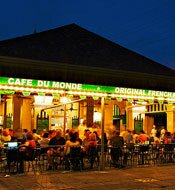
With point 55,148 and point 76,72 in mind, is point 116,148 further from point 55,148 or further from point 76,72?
point 76,72

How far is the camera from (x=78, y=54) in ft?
50.0

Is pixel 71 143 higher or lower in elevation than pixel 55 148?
higher

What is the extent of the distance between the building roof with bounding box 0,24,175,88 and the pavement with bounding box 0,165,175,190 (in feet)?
11.5

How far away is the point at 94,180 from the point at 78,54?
597 cm

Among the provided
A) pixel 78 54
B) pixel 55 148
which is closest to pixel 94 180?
pixel 55 148

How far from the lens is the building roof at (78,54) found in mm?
13641

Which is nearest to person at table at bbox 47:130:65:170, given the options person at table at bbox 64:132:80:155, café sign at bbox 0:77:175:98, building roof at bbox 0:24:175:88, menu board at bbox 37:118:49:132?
person at table at bbox 64:132:80:155

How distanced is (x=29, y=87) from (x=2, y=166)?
3455 millimetres

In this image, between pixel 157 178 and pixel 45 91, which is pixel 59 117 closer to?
pixel 45 91

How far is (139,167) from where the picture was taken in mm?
14461

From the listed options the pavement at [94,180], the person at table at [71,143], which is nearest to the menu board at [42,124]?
the person at table at [71,143]

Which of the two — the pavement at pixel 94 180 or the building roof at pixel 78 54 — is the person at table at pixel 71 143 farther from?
the building roof at pixel 78 54

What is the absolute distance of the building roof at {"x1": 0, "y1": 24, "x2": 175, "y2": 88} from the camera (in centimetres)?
1364

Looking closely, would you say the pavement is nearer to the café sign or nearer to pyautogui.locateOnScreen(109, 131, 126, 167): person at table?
pyautogui.locateOnScreen(109, 131, 126, 167): person at table
